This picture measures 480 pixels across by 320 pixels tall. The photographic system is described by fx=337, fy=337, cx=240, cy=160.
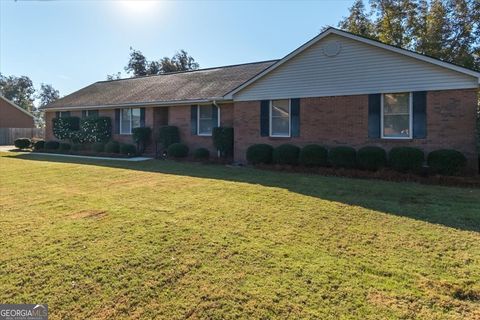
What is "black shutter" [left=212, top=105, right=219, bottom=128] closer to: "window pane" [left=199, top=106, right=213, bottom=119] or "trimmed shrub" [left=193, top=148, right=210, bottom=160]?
"window pane" [left=199, top=106, right=213, bottom=119]

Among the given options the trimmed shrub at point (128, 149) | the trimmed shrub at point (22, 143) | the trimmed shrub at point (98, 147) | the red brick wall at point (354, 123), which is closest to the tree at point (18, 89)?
the trimmed shrub at point (22, 143)

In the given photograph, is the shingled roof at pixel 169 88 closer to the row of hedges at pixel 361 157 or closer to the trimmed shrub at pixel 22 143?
the trimmed shrub at pixel 22 143

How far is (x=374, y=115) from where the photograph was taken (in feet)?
38.3

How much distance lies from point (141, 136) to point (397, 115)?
12341mm

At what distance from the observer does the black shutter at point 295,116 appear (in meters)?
13.2

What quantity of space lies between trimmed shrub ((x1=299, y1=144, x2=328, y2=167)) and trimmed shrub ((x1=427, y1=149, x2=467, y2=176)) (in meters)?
3.30

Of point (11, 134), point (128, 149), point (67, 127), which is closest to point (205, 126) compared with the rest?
point (128, 149)

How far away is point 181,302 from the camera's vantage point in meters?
3.34

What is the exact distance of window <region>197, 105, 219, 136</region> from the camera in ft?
53.5

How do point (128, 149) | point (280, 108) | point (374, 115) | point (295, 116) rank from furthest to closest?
point (128, 149), point (280, 108), point (295, 116), point (374, 115)

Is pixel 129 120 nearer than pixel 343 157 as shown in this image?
No

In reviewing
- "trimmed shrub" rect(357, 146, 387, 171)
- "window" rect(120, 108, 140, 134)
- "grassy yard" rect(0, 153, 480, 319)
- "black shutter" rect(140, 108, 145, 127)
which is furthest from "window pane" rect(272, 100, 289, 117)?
"window" rect(120, 108, 140, 134)

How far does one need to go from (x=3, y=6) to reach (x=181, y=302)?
7.30m

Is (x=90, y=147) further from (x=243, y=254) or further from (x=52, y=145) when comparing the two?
(x=243, y=254)
